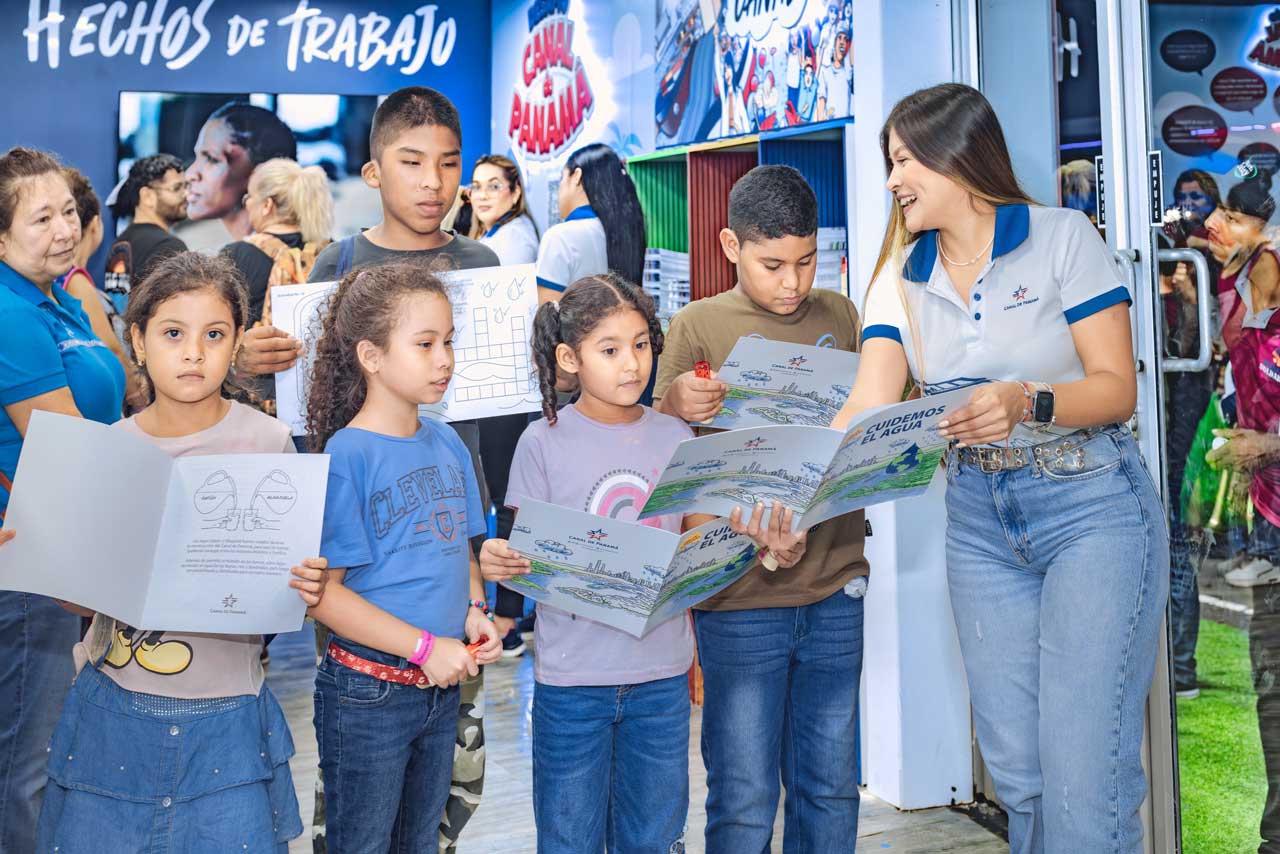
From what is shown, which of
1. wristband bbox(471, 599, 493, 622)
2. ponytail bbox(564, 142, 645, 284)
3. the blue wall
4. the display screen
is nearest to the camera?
wristband bbox(471, 599, 493, 622)

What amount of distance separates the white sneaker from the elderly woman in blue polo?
7.33 ft

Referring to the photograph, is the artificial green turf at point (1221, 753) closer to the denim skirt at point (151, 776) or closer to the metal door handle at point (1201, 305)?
the metal door handle at point (1201, 305)

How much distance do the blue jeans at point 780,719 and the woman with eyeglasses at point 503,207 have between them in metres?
3.35

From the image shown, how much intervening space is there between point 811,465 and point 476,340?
767 mm

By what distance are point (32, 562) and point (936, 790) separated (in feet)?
7.69

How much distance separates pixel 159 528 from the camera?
171 centimetres

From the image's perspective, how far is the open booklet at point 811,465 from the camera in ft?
5.71

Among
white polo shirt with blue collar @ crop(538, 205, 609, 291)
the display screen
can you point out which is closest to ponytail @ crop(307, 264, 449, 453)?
white polo shirt with blue collar @ crop(538, 205, 609, 291)

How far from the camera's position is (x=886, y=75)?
3168 mm

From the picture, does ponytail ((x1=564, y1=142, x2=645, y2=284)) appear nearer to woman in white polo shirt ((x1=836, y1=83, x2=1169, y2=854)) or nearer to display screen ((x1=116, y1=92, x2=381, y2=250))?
woman in white polo shirt ((x1=836, y1=83, x2=1169, y2=854))

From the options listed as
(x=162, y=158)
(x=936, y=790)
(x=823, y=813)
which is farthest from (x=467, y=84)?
(x=823, y=813)

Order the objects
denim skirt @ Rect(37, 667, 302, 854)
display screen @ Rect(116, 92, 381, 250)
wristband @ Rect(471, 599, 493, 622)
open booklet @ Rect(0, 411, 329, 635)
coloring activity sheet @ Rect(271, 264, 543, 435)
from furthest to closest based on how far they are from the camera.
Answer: display screen @ Rect(116, 92, 381, 250) < coloring activity sheet @ Rect(271, 264, 543, 435) < wristband @ Rect(471, 599, 493, 622) < denim skirt @ Rect(37, 667, 302, 854) < open booklet @ Rect(0, 411, 329, 635)

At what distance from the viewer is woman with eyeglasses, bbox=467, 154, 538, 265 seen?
541cm

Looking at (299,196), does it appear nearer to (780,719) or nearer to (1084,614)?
(780,719)
